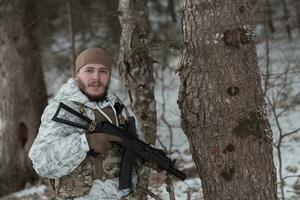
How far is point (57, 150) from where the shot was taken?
3.26 metres

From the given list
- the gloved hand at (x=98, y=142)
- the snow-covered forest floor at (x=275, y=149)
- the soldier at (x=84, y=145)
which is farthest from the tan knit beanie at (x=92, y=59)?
the snow-covered forest floor at (x=275, y=149)

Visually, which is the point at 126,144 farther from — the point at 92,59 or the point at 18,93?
the point at 18,93

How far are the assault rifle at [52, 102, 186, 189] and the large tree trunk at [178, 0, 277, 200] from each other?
0.41 meters

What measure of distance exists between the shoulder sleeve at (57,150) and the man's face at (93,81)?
0.31m

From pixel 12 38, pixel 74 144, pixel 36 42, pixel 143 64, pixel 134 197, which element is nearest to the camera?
pixel 74 144

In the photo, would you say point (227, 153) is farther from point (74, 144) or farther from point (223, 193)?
point (74, 144)

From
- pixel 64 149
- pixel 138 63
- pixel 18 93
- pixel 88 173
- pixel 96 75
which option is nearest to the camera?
pixel 64 149

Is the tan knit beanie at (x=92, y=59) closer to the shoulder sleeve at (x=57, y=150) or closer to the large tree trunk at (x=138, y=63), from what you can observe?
the shoulder sleeve at (x=57, y=150)

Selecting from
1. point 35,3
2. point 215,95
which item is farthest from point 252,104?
point 35,3

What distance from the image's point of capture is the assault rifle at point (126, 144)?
3.37 m

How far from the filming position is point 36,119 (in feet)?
28.7

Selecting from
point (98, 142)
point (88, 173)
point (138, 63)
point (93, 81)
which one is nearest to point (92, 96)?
point (93, 81)

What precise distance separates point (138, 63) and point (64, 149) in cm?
222

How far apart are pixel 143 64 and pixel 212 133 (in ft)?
6.99
